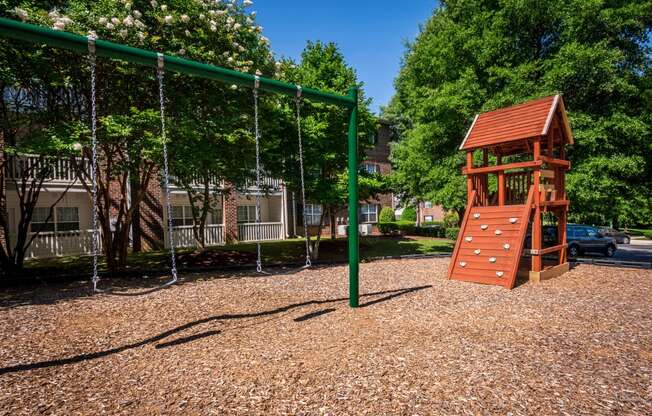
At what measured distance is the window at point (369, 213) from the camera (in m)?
33.3

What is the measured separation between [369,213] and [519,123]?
23574mm

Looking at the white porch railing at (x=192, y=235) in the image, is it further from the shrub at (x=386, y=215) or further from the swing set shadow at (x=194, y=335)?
the shrub at (x=386, y=215)

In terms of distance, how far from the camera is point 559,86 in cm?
1294

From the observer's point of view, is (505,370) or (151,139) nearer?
(505,370)

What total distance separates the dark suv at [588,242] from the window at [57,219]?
88.7 feet

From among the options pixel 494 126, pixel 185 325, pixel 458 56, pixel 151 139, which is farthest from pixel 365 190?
pixel 185 325

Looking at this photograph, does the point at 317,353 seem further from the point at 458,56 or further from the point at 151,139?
Answer: the point at 458,56

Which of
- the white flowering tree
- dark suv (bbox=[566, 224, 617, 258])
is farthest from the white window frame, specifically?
dark suv (bbox=[566, 224, 617, 258])

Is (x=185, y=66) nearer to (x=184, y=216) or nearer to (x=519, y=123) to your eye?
(x=519, y=123)

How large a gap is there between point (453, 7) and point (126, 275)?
18942 mm

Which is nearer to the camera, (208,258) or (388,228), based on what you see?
(208,258)

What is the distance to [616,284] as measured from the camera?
9273mm

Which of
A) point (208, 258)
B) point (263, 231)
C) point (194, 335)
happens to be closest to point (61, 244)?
point (208, 258)

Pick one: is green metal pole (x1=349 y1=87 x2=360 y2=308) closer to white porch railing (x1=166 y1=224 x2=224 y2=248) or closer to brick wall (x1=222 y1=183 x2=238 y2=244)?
white porch railing (x1=166 y1=224 x2=224 y2=248)
